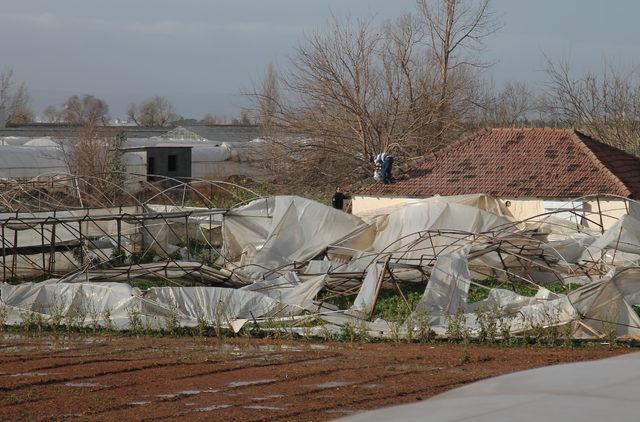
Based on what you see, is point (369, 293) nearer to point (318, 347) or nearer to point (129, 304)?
point (318, 347)

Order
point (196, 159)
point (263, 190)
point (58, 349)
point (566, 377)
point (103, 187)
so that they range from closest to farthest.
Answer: point (566, 377) < point (58, 349) < point (103, 187) < point (263, 190) < point (196, 159)

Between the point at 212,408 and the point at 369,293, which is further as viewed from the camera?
the point at 369,293

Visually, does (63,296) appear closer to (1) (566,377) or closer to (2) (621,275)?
(2) (621,275)

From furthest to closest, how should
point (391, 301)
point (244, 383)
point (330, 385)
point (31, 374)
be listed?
point (391, 301) → point (31, 374) → point (244, 383) → point (330, 385)

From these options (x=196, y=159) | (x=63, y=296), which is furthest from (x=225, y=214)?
(x=196, y=159)

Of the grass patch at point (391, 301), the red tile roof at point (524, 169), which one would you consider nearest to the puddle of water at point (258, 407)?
the grass patch at point (391, 301)

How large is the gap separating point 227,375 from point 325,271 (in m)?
8.22

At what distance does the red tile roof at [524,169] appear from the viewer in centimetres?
2594

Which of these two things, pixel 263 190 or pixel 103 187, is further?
pixel 263 190

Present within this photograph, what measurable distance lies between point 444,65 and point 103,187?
15694 mm

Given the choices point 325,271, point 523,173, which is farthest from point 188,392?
point 523,173

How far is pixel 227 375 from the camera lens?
10.7 m

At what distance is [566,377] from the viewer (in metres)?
4.89

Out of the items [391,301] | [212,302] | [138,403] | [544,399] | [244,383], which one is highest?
[544,399]
